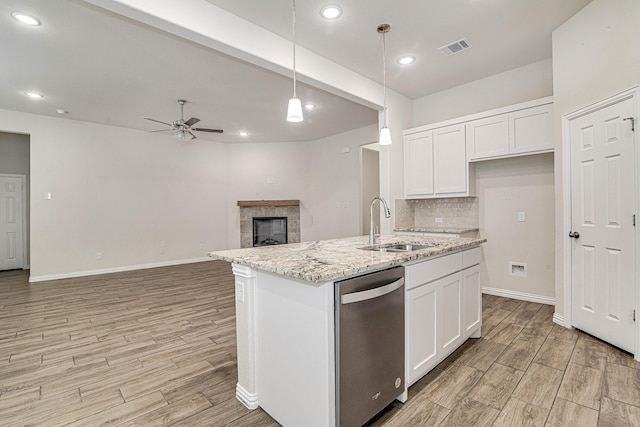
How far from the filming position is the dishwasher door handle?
146 centimetres

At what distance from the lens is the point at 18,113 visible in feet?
16.9

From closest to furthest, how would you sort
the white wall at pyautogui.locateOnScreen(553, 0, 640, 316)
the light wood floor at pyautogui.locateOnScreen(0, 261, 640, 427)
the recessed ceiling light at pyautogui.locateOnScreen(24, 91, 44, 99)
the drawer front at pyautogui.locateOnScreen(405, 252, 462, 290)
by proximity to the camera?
the light wood floor at pyautogui.locateOnScreen(0, 261, 640, 427) < the drawer front at pyautogui.locateOnScreen(405, 252, 462, 290) < the white wall at pyautogui.locateOnScreen(553, 0, 640, 316) < the recessed ceiling light at pyautogui.locateOnScreen(24, 91, 44, 99)

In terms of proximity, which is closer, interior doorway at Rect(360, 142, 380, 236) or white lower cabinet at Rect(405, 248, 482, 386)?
white lower cabinet at Rect(405, 248, 482, 386)

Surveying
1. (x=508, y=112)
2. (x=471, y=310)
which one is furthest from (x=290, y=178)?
(x=471, y=310)

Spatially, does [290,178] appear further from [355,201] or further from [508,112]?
[508,112]

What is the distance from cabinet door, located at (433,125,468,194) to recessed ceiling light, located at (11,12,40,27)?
447cm

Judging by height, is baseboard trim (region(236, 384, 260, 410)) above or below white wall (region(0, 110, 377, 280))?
below

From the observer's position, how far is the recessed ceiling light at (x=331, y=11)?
2.59m

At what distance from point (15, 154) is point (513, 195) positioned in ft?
30.6

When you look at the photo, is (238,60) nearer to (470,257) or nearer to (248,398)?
(470,257)

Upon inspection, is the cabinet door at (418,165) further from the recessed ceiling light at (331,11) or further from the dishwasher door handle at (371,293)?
the dishwasher door handle at (371,293)

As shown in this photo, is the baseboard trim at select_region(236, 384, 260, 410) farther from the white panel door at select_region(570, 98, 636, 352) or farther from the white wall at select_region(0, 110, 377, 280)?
the white wall at select_region(0, 110, 377, 280)

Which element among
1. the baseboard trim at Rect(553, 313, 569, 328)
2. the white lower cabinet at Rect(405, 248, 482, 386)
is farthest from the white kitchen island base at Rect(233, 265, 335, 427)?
the baseboard trim at Rect(553, 313, 569, 328)

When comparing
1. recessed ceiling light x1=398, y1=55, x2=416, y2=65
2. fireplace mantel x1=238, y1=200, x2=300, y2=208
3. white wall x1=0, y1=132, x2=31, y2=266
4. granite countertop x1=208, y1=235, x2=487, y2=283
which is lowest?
granite countertop x1=208, y1=235, x2=487, y2=283
